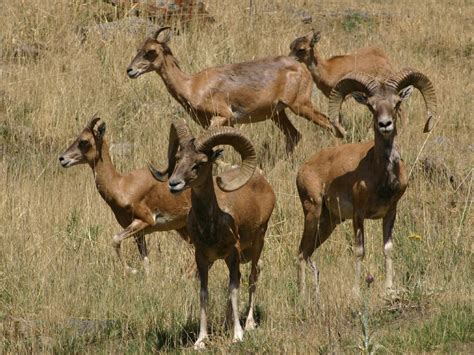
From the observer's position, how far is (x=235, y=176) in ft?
32.7

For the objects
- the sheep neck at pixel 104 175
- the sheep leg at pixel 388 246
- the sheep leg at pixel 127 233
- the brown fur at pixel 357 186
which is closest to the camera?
the sheep leg at pixel 388 246

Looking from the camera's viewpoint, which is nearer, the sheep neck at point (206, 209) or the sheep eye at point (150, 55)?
the sheep neck at point (206, 209)

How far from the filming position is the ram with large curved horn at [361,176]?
11.2 m

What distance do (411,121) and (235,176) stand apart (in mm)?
7494

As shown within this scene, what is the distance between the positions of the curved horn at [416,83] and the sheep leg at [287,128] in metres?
4.54

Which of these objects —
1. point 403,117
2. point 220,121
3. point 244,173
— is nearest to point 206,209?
point 244,173

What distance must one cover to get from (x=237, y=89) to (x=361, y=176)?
5.48m

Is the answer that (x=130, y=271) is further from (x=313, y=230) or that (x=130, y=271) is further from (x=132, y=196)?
(x=313, y=230)

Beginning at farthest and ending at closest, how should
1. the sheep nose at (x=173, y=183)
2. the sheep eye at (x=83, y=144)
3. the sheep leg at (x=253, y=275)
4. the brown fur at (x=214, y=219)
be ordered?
1. the sheep eye at (x=83, y=144)
2. the sheep leg at (x=253, y=275)
3. the brown fur at (x=214, y=219)
4. the sheep nose at (x=173, y=183)

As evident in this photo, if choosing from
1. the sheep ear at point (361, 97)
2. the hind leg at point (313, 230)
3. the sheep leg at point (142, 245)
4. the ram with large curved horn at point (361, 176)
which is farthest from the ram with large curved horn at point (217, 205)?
the sheep leg at point (142, 245)

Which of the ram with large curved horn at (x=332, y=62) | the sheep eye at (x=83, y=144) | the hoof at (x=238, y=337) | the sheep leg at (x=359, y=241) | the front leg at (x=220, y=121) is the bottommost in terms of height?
the hoof at (x=238, y=337)

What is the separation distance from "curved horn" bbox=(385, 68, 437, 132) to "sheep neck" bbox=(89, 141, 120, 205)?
12.3 ft

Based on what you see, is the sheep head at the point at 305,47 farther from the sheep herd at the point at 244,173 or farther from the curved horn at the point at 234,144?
the curved horn at the point at 234,144

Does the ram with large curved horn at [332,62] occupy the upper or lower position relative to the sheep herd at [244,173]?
upper
